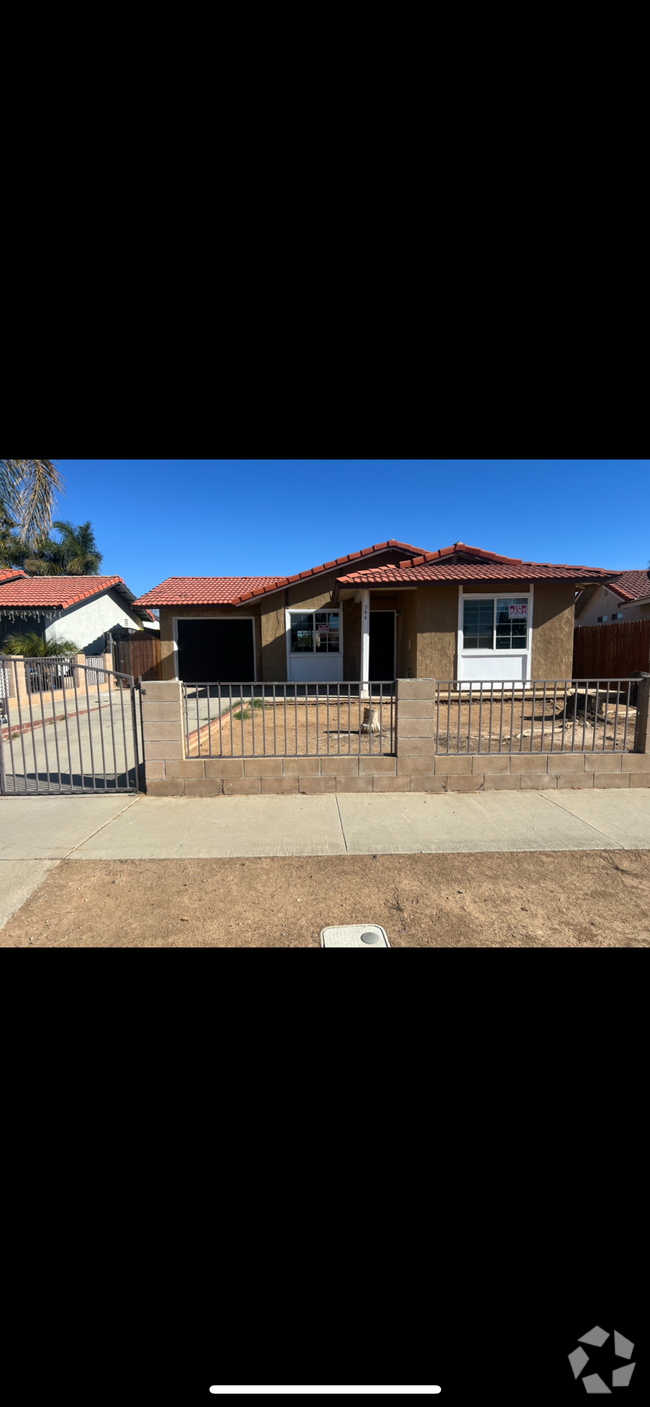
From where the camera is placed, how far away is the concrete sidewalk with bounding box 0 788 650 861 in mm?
4246

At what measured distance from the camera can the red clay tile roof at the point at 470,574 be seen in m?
11.9

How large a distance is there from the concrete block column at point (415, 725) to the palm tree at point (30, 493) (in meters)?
4.53

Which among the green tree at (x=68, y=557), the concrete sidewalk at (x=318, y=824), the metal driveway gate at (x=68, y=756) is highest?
the green tree at (x=68, y=557)

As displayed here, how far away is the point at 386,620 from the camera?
1487 cm

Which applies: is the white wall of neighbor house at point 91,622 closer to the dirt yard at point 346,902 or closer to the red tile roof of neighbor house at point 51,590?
the red tile roof of neighbor house at point 51,590

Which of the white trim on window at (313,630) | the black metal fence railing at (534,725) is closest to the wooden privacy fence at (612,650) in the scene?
the black metal fence railing at (534,725)

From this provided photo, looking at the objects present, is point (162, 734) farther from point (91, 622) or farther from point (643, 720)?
point (91, 622)
